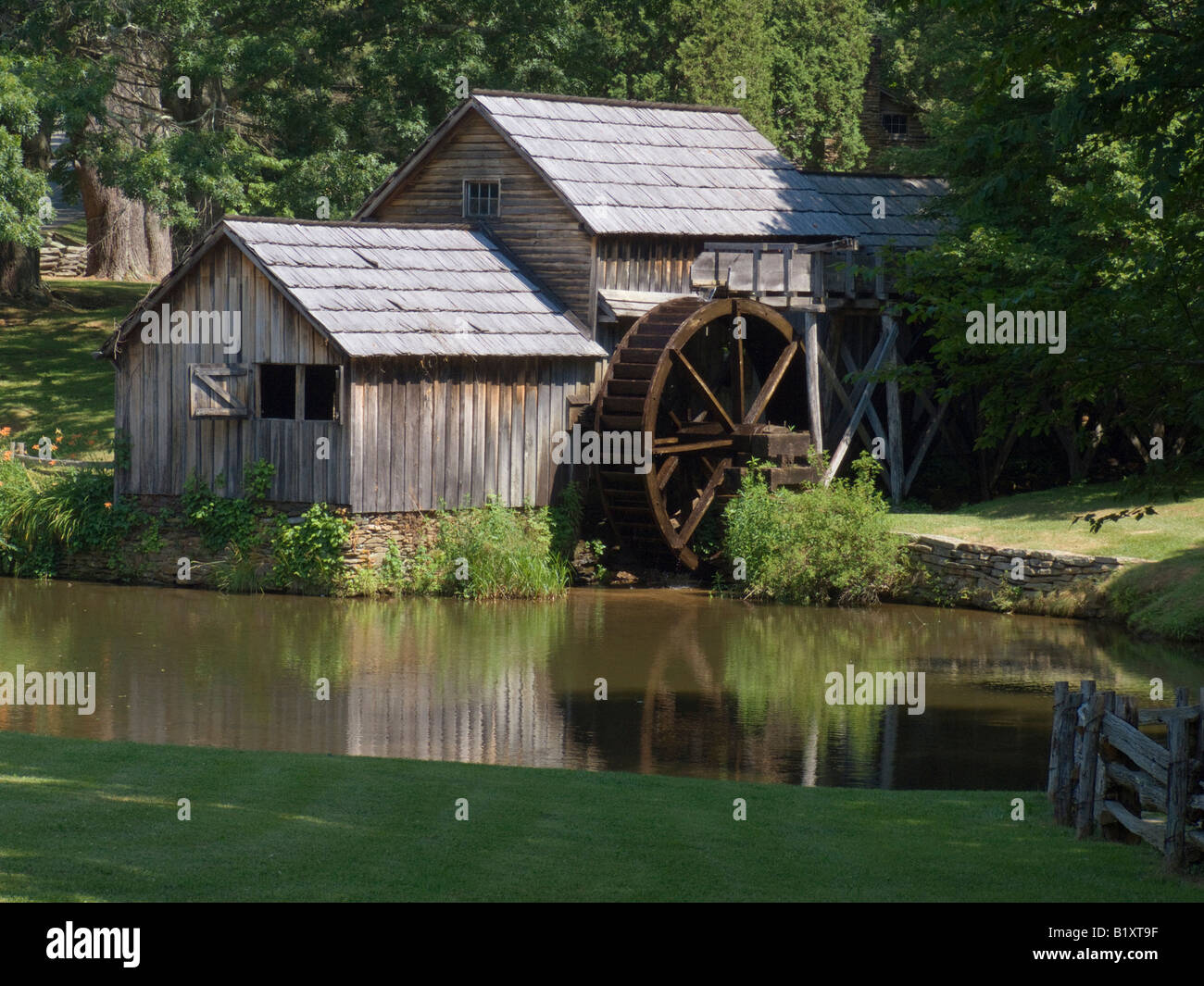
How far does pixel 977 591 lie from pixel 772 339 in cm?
710

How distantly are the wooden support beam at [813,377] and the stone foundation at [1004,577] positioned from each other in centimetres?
352

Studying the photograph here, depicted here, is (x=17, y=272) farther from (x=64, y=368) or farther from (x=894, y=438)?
(x=894, y=438)

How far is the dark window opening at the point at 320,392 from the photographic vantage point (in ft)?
86.4

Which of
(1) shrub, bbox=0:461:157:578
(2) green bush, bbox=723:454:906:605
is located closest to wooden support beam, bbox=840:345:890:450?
(2) green bush, bbox=723:454:906:605

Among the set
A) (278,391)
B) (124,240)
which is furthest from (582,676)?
(124,240)

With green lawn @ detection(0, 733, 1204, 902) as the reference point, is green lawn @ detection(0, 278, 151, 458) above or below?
above

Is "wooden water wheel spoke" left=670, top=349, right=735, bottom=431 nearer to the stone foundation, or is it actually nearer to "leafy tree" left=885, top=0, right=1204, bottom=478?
the stone foundation

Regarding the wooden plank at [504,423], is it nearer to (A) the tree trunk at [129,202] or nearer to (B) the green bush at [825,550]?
(B) the green bush at [825,550]

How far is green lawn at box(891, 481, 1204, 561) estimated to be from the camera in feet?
72.1

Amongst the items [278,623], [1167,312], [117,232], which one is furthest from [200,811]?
[117,232]

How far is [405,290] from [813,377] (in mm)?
6730

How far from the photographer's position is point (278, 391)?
2592 cm
